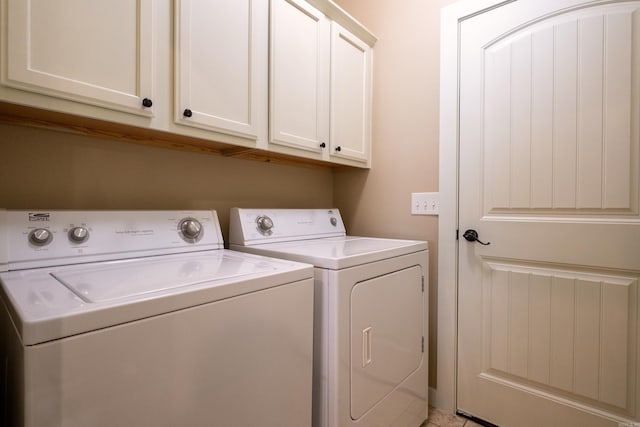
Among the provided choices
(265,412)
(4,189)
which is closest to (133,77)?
(4,189)

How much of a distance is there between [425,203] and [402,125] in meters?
0.50

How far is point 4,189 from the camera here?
1079 millimetres

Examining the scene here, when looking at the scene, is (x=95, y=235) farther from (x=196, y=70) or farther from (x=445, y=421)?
(x=445, y=421)

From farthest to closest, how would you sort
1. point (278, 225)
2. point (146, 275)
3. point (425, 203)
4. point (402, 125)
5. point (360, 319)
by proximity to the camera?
point (402, 125), point (425, 203), point (278, 225), point (360, 319), point (146, 275)

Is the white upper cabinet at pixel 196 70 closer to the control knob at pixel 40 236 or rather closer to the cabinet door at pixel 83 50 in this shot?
the cabinet door at pixel 83 50

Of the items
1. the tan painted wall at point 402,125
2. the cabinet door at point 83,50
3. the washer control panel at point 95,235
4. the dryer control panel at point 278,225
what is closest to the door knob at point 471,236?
the tan painted wall at point 402,125

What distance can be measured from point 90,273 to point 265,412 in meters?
0.65

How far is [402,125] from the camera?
197cm

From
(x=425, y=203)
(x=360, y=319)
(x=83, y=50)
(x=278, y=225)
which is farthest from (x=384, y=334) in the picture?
(x=83, y=50)

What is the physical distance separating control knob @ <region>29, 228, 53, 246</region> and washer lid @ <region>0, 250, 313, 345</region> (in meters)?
0.09

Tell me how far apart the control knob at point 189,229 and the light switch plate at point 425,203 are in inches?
47.9

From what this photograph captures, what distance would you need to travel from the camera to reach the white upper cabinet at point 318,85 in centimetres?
151

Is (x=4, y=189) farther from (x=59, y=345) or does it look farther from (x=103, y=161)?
(x=59, y=345)

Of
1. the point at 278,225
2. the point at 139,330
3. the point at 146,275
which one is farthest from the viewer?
the point at 278,225
